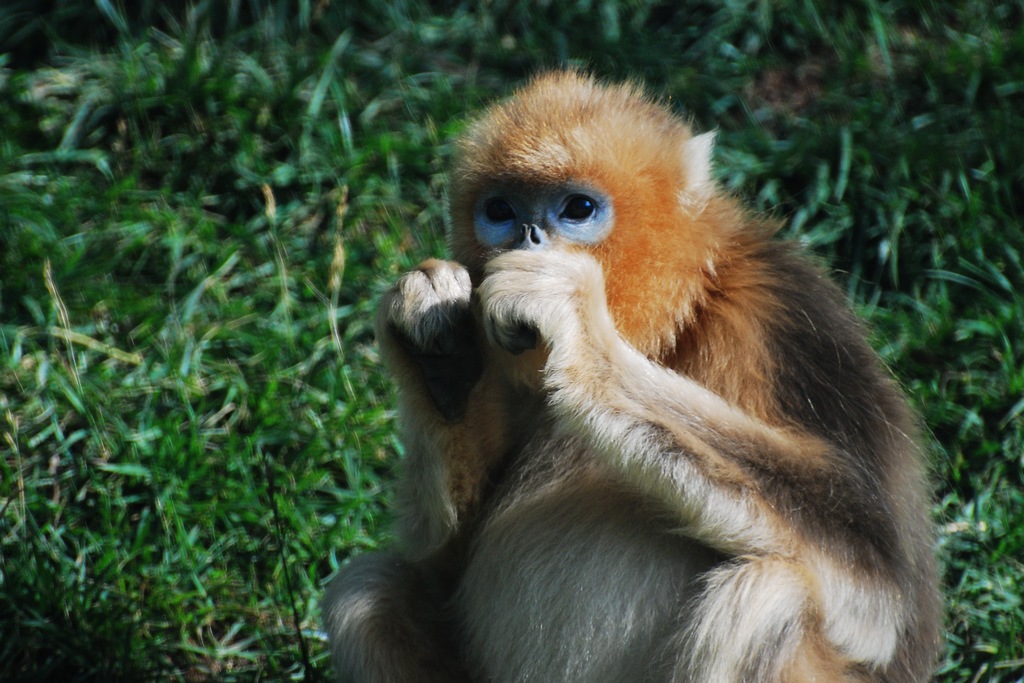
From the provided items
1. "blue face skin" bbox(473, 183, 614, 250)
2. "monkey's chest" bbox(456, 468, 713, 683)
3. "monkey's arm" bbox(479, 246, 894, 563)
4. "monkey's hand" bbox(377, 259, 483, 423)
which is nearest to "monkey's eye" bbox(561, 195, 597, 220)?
"blue face skin" bbox(473, 183, 614, 250)

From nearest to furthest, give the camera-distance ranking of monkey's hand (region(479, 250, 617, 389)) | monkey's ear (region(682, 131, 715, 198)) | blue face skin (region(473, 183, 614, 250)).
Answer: monkey's hand (region(479, 250, 617, 389)) → blue face skin (region(473, 183, 614, 250)) → monkey's ear (region(682, 131, 715, 198))

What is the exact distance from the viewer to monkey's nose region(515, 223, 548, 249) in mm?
3996

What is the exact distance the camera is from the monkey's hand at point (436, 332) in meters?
3.98

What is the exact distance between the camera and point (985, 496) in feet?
18.7

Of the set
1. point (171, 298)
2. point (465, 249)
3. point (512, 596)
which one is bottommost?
point (171, 298)

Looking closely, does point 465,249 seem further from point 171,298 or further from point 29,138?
point 29,138

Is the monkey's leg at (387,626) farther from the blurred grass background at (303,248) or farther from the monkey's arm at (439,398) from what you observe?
the blurred grass background at (303,248)

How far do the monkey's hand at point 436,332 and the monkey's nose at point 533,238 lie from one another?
0.24 meters

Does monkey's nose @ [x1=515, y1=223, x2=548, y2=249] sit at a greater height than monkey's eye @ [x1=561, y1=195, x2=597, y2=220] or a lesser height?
lesser

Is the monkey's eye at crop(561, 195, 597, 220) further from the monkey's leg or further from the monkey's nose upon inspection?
the monkey's leg

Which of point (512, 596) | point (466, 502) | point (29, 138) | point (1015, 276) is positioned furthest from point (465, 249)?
point (29, 138)

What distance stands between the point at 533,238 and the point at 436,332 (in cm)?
44

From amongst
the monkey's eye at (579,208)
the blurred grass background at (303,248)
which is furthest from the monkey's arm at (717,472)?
the blurred grass background at (303,248)

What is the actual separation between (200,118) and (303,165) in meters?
0.71
